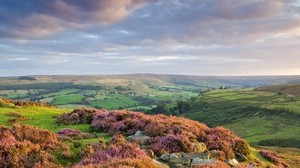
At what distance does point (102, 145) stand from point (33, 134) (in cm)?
400

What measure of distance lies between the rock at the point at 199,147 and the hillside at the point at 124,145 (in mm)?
68

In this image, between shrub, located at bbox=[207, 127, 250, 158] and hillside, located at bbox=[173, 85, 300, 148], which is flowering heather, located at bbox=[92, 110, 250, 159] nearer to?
shrub, located at bbox=[207, 127, 250, 158]

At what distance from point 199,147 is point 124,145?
4.59 m

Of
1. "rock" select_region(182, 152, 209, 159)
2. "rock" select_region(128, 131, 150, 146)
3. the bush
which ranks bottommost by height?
the bush

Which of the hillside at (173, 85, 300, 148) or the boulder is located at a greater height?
the boulder

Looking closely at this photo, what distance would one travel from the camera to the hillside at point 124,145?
15711 mm

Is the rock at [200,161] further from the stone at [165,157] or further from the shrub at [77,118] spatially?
the shrub at [77,118]

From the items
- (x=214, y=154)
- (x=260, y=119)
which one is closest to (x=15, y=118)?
(x=214, y=154)

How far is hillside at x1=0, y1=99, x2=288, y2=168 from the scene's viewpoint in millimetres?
15711

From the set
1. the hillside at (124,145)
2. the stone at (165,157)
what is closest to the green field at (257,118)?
the hillside at (124,145)

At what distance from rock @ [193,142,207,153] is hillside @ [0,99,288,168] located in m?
0.07

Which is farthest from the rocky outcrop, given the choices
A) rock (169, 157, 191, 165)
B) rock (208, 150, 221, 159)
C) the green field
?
the green field

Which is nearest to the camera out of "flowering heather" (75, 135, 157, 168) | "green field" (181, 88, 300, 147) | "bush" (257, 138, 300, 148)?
"flowering heather" (75, 135, 157, 168)

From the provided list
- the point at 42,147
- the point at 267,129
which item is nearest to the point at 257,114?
the point at 267,129
